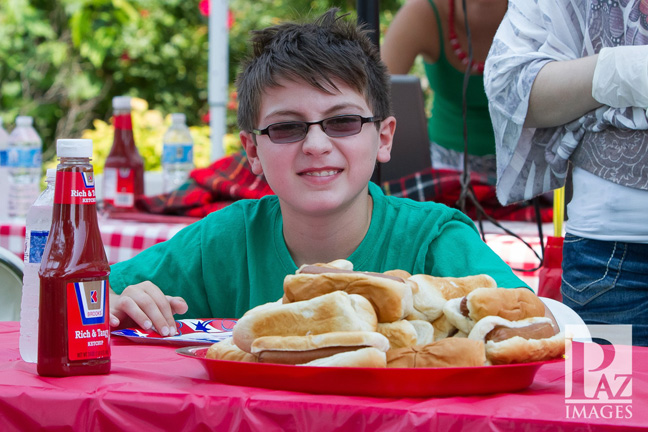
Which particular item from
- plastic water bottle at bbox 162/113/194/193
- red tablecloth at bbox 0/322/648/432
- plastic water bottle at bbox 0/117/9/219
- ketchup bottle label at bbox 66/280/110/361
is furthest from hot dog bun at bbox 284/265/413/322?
plastic water bottle at bbox 162/113/194/193

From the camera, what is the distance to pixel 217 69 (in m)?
4.50

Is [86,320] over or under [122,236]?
over

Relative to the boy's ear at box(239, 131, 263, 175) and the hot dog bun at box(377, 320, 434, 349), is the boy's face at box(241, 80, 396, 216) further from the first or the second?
the hot dog bun at box(377, 320, 434, 349)

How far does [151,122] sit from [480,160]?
4354mm

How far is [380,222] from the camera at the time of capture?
5.56 ft

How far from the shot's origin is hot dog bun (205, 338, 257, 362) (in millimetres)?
980

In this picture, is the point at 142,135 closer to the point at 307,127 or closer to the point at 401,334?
the point at 307,127

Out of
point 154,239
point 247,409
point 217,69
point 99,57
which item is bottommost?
point 154,239

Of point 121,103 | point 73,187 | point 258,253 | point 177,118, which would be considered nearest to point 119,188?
point 121,103

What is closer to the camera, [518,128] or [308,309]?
[308,309]

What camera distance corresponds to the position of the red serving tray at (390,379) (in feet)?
2.92

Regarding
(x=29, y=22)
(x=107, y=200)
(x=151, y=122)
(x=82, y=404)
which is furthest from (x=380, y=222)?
(x=29, y=22)

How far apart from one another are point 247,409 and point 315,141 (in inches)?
26.7

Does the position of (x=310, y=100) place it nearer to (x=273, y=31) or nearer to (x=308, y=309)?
(x=273, y=31)
